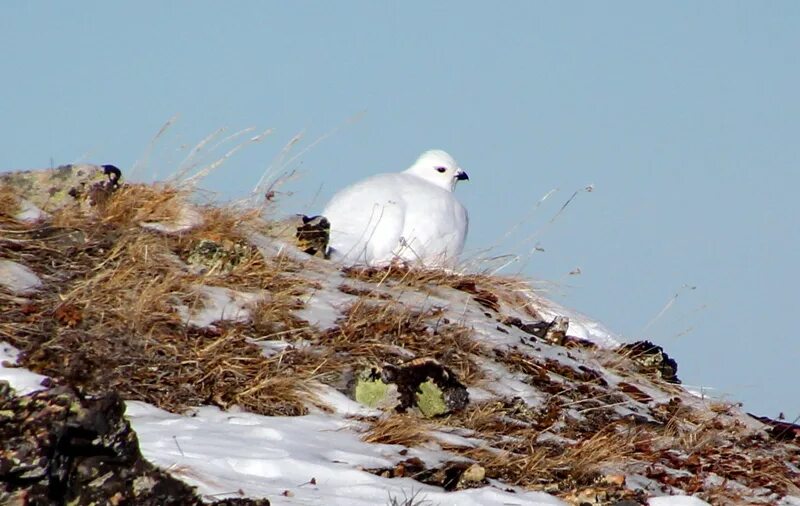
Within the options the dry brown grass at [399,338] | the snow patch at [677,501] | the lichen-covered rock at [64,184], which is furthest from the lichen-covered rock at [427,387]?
the lichen-covered rock at [64,184]

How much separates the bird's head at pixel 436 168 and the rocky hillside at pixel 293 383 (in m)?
4.08

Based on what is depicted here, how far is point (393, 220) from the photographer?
9.84 meters

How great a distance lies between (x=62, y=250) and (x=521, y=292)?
3.37 meters

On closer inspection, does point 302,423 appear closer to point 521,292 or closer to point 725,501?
point 725,501

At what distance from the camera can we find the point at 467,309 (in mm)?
7707

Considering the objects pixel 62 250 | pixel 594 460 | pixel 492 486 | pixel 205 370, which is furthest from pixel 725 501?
pixel 62 250

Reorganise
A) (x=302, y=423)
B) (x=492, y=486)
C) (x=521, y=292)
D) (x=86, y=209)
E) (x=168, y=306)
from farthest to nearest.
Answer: (x=521, y=292) < (x=86, y=209) < (x=168, y=306) < (x=302, y=423) < (x=492, y=486)

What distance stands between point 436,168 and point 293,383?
22.6ft

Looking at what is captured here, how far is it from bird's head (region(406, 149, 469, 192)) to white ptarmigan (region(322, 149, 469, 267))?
1544mm

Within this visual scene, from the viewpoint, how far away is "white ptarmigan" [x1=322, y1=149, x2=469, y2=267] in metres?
9.52

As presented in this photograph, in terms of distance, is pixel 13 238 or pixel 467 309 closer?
pixel 13 238

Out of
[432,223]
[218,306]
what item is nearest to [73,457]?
[218,306]

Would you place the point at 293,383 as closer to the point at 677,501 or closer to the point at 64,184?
the point at 677,501

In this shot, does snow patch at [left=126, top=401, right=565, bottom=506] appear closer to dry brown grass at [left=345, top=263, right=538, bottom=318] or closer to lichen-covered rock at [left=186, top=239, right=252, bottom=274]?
lichen-covered rock at [left=186, top=239, right=252, bottom=274]
